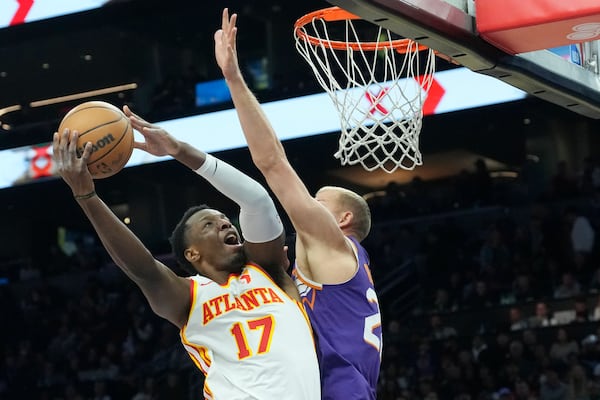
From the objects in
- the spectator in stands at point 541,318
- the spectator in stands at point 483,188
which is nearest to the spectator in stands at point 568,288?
the spectator in stands at point 541,318

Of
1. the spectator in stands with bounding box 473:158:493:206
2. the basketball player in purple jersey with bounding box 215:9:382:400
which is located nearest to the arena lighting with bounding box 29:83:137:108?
the spectator in stands with bounding box 473:158:493:206

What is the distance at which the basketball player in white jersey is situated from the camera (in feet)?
11.6

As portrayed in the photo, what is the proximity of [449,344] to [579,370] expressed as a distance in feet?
5.64

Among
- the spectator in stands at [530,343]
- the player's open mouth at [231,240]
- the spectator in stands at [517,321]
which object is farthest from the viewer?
the spectator in stands at [517,321]

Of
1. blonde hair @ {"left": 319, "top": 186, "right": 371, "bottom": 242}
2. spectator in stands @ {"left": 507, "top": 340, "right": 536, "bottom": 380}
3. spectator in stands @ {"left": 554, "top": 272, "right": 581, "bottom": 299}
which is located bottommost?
spectator in stands @ {"left": 507, "top": 340, "right": 536, "bottom": 380}

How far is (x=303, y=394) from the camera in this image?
355 centimetres

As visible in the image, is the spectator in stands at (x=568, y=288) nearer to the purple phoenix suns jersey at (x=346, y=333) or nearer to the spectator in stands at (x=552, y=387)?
the spectator in stands at (x=552, y=387)

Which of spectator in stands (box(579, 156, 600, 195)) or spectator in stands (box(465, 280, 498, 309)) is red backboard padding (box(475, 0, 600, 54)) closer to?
spectator in stands (box(465, 280, 498, 309))

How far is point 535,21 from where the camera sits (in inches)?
164

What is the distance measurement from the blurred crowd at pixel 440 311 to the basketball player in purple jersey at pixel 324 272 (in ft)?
21.0

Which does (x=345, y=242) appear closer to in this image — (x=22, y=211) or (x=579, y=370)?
(x=579, y=370)

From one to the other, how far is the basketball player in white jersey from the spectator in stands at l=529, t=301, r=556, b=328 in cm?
759

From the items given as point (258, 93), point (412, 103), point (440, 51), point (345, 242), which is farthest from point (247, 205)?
point (258, 93)

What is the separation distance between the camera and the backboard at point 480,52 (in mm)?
3850
